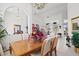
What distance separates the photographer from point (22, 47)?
5.79 feet

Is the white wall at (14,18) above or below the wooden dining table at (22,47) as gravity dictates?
above

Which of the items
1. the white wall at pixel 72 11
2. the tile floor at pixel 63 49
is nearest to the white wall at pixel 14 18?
the tile floor at pixel 63 49

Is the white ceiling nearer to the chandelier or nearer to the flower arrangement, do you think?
the chandelier

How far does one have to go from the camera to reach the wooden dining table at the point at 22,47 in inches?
68.4

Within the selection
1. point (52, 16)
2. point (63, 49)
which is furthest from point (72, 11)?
point (63, 49)

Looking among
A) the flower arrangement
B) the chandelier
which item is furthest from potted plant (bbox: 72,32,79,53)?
the chandelier

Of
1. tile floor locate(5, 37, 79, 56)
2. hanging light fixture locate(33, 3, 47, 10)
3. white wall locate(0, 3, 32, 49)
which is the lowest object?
tile floor locate(5, 37, 79, 56)

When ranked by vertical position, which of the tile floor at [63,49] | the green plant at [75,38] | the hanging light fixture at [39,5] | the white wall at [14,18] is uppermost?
the hanging light fixture at [39,5]

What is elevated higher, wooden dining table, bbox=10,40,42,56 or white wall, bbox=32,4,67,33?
white wall, bbox=32,4,67,33

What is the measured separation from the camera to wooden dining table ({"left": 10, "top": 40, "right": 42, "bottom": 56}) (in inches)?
68.4

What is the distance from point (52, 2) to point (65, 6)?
171 mm

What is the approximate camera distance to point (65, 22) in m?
1.75

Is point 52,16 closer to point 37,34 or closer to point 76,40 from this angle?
point 37,34

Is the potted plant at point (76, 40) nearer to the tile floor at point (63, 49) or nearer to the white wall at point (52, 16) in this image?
the tile floor at point (63, 49)
